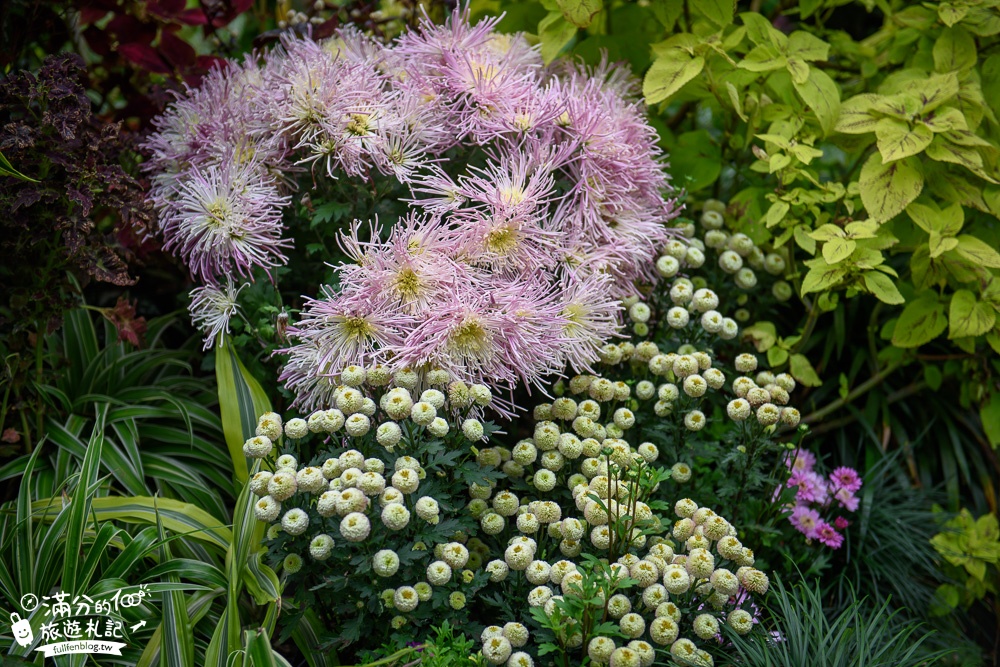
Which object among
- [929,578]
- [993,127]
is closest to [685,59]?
[993,127]

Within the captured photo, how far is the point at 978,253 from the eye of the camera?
183 centimetres

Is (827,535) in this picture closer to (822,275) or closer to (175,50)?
(822,275)

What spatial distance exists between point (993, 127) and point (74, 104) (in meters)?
2.21

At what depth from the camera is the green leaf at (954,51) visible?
198 centimetres

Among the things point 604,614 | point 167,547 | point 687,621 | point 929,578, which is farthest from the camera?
point 929,578

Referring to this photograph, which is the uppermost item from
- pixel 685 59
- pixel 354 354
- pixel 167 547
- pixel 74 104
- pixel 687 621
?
pixel 74 104

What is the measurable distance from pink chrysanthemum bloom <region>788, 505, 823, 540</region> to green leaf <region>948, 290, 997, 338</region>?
553 mm

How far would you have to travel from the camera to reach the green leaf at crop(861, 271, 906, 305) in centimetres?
176

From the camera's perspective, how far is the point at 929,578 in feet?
7.10

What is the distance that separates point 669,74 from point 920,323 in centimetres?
90

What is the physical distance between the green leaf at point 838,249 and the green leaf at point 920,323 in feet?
1.18

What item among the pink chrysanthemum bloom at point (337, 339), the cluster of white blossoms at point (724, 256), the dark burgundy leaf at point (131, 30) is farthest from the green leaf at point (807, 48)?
the dark burgundy leaf at point (131, 30)

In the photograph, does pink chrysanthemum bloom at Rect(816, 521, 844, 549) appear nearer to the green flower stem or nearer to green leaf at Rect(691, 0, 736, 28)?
the green flower stem

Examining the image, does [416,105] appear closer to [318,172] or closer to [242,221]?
[318,172]
